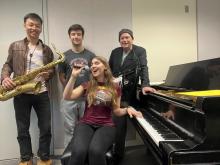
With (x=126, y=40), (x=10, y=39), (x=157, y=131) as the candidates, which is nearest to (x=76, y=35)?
(x=126, y=40)

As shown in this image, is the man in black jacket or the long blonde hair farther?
the man in black jacket

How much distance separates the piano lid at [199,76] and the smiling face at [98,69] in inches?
32.7

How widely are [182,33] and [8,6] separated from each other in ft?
8.40

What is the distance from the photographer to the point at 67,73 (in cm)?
325

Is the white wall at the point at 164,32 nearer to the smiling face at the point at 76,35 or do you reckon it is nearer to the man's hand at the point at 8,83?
the smiling face at the point at 76,35

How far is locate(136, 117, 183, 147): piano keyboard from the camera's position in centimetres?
171

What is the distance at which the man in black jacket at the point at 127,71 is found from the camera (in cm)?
→ 293

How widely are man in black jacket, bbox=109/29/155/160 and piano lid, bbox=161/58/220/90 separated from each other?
36cm

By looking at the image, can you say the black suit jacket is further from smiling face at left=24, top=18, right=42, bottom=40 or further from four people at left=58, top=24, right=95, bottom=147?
smiling face at left=24, top=18, right=42, bottom=40

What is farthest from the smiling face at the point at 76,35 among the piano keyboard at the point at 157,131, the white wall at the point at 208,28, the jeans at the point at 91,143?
the white wall at the point at 208,28

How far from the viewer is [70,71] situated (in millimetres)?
3189

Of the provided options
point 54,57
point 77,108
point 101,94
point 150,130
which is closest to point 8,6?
point 54,57

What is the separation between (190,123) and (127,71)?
144 centimetres

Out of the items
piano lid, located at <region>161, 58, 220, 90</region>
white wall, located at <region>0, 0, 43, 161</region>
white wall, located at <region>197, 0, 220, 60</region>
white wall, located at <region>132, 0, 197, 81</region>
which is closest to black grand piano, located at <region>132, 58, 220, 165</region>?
piano lid, located at <region>161, 58, 220, 90</region>
